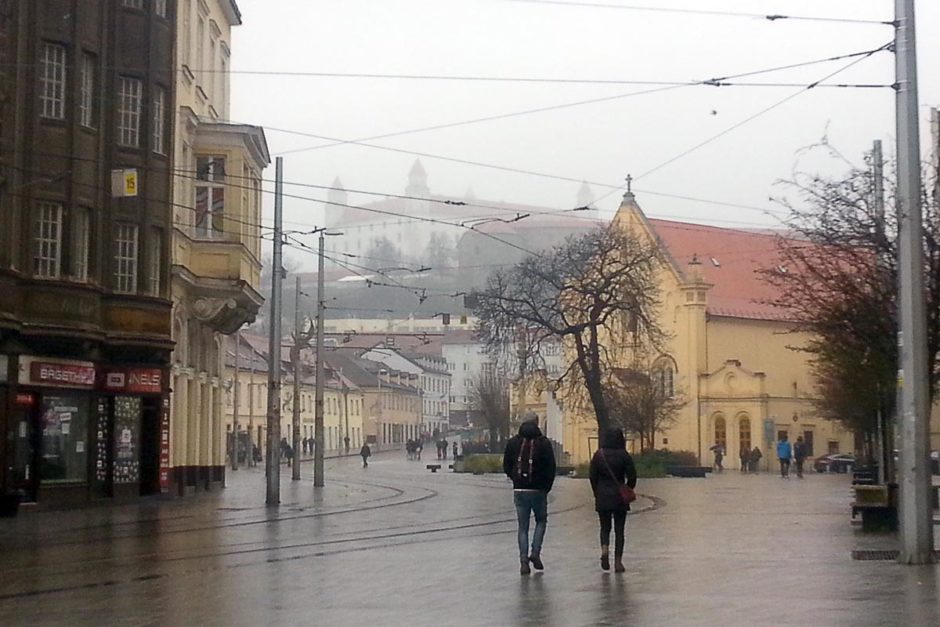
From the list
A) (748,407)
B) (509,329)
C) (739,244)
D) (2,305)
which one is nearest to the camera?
(2,305)

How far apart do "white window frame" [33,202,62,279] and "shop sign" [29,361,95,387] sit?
2063mm

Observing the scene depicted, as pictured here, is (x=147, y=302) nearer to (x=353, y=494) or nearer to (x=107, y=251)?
(x=107, y=251)

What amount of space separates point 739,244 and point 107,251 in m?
65.2

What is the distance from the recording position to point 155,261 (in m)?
39.2

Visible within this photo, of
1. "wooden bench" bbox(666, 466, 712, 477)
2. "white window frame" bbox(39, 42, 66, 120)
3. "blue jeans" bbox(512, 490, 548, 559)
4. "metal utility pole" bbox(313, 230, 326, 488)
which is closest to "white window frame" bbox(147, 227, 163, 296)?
"white window frame" bbox(39, 42, 66, 120)

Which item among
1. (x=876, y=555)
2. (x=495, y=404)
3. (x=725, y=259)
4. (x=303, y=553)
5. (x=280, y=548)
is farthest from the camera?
(x=725, y=259)

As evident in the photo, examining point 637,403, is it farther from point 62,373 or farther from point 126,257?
point 62,373

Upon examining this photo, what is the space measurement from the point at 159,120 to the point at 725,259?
62.4 meters

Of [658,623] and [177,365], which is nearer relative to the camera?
[658,623]

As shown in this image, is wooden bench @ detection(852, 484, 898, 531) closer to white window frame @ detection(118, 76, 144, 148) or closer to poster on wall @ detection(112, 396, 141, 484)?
poster on wall @ detection(112, 396, 141, 484)

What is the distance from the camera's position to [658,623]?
43.2ft

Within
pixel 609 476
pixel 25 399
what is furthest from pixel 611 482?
pixel 25 399

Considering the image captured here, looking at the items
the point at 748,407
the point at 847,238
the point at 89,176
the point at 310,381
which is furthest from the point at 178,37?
the point at 310,381

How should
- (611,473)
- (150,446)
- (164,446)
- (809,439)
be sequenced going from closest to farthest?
(611,473) → (150,446) → (164,446) → (809,439)
